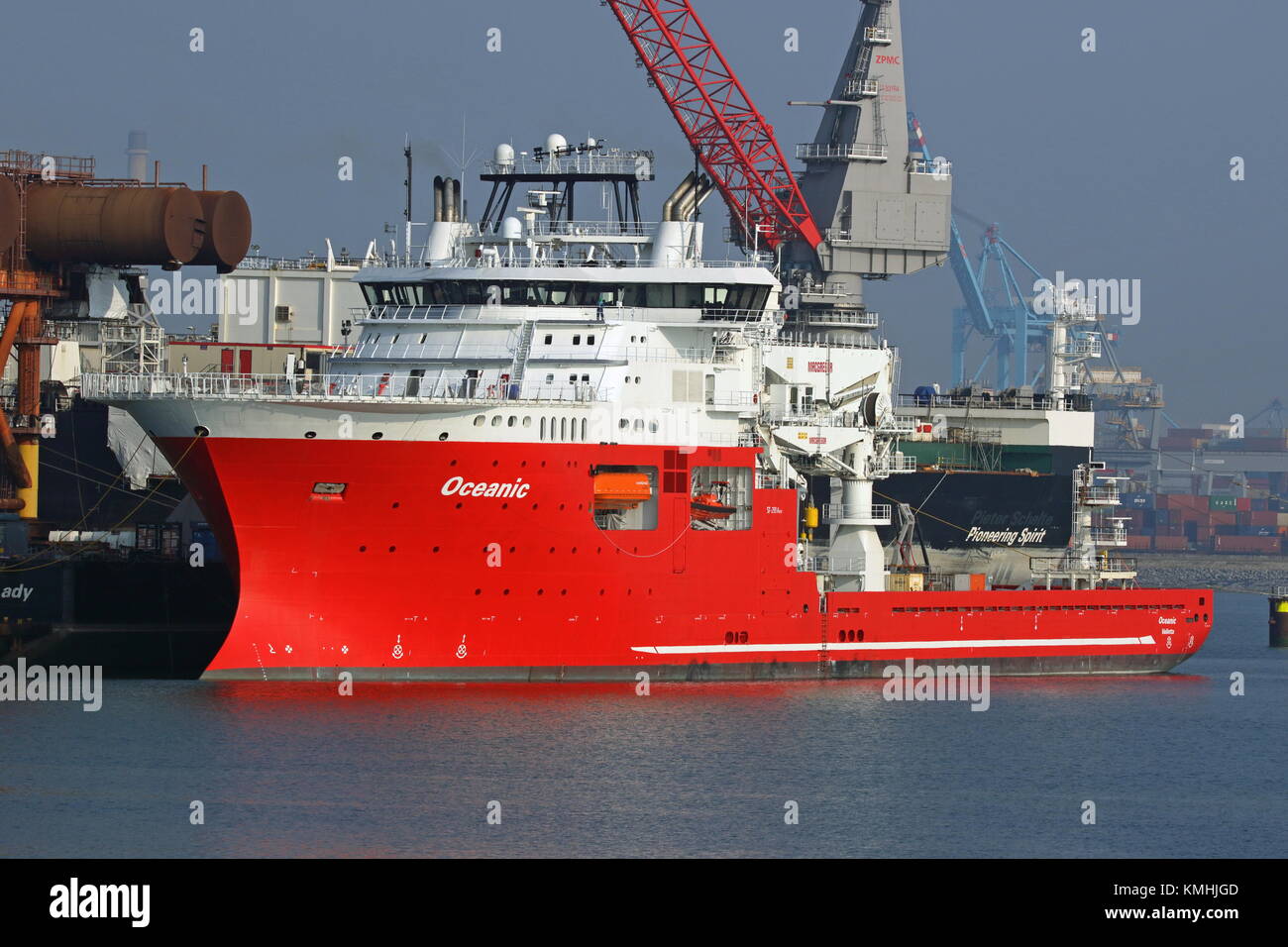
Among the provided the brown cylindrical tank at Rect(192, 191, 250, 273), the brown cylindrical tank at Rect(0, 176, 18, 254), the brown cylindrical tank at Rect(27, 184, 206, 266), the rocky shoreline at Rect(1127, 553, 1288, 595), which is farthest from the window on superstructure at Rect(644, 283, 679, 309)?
the rocky shoreline at Rect(1127, 553, 1288, 595)

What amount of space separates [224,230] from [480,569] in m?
18.1

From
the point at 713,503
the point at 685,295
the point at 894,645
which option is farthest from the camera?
the point at 894,645

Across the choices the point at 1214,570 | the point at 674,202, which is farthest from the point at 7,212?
the point at 1214,570

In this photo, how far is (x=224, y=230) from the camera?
55.1 metres

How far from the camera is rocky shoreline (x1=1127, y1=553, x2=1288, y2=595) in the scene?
118750 millimetres

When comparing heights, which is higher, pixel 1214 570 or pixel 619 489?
pixel 619 489

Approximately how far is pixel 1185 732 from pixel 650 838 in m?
16.1

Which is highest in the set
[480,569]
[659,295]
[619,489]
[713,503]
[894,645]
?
[659,295]

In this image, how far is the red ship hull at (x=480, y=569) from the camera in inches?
1581

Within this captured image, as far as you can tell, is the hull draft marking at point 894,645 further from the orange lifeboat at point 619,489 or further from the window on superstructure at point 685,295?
the window on superstructure at point 685,295

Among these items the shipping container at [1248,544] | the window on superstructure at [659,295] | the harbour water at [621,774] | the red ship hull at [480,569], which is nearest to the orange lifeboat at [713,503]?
the red ship hull at [480,569]

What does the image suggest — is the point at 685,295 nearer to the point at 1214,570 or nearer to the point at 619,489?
the point at 619,489

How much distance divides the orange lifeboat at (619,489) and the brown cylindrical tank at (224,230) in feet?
56.7
